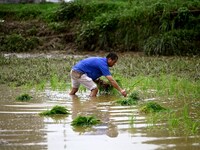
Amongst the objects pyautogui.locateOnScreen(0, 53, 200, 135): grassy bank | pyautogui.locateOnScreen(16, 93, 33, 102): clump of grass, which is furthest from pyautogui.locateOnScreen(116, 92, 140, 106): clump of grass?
pyautogui.locateOnScreen(16, 93, 33, 102): clump of grass

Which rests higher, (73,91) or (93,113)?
(93,113)

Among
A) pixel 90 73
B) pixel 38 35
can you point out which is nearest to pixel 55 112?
pixel 90 73

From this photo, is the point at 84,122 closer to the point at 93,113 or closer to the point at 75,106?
the point at 93,113

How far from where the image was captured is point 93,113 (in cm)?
940

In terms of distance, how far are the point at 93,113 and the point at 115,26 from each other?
45.6 ft

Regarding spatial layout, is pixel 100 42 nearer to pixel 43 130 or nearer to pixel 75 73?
pixel 75 73

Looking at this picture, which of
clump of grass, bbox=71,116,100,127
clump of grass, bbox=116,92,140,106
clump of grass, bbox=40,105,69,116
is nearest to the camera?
clump of grass, bbox=71,116,100,127

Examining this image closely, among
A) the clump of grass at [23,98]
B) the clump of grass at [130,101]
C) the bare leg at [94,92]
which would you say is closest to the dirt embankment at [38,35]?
the bare leg at [94,92]

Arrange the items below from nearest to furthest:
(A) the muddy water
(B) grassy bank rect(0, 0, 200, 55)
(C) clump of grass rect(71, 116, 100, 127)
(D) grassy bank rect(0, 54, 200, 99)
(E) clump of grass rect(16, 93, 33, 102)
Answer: (A) the muddy water
(C) clump of grass rect(71, 116, 100, 127)
(E) clump of grass rect(16, 93, 33, 102)
(D) grassy bank rect(0, 54, 200, 99)
(B) grassy bank rect(0, 0, 200, 55)

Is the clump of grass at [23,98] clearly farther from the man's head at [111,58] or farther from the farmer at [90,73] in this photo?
the man's head at [111,58]

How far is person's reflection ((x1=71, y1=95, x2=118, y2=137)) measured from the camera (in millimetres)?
7781

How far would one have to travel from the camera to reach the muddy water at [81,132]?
6.90 m

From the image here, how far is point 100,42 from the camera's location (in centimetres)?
2277

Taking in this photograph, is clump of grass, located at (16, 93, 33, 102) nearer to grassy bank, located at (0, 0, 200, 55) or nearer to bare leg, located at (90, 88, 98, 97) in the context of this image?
bare leg, located at (90, 88, 98, 97)
